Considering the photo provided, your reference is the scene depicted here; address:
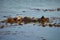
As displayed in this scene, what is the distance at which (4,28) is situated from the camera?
297cm

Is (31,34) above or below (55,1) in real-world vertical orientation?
below

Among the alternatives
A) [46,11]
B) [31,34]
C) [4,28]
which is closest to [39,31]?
[31,34]

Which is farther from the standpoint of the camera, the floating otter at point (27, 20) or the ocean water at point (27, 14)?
the floating otter at point (27, 20)

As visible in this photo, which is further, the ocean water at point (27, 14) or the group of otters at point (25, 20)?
the group of otters at point (25, 20)

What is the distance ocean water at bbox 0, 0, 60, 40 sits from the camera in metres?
2.89

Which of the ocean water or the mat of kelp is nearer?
the ocean water

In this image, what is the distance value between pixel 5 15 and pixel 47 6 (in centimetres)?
83

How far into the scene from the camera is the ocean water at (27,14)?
289 cm

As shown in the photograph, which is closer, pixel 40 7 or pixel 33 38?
pixel 33 38

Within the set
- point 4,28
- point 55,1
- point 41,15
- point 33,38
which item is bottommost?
point 33,38

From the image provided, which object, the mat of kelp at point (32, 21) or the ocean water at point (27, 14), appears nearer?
the ocean water at point (27, 14)

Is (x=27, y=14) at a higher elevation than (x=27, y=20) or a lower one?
higher

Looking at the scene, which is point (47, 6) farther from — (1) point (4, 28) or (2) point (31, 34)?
(1) point (4, 28)

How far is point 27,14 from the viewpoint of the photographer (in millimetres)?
3039
